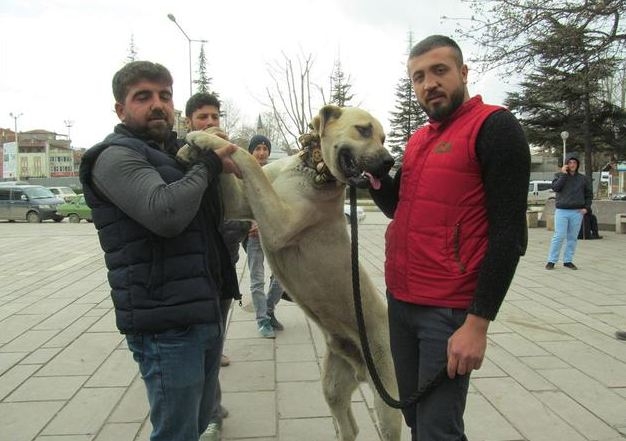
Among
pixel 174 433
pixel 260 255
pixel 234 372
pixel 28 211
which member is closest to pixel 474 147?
pixel 174 433

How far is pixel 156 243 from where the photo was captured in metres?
2.04

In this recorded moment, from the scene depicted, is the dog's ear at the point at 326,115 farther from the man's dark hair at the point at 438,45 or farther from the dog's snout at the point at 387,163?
the man's dark hair at the point at 438,45

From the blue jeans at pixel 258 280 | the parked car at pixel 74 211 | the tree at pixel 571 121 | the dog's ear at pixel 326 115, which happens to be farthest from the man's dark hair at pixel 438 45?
the tree at pixel 571 121

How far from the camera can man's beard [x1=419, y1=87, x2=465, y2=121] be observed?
7.20ft

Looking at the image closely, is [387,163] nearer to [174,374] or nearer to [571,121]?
[174,374]

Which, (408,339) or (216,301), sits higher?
(216,301)

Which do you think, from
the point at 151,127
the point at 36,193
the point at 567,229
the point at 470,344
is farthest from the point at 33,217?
the point at 470,344

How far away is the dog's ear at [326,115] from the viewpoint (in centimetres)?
287

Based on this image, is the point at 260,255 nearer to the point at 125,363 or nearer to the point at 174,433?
the point at 125,363

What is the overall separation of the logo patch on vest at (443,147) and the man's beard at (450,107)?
0.14m

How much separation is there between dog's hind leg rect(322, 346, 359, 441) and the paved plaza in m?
0.50

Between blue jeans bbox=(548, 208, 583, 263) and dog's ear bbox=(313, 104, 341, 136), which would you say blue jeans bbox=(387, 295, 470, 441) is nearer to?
dog's ear bbox=(313, 104, 341, 136)

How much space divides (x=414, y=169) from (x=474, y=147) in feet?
1.17

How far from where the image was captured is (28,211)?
26469 millimetres
